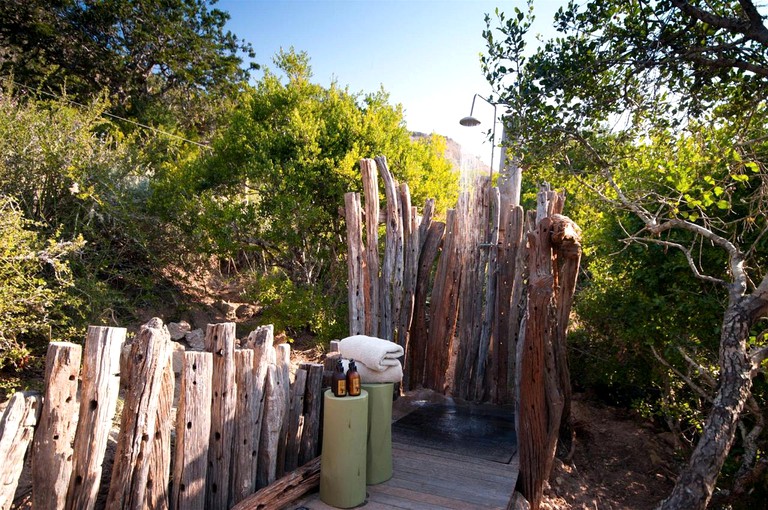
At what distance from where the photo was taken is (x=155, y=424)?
2.34 metres

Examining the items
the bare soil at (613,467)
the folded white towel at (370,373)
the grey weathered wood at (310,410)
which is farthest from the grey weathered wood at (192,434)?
the bare soil at (613,467)

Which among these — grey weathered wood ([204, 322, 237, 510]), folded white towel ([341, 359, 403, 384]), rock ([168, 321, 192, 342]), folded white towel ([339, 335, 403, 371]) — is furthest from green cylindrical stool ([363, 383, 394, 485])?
rock ([168, 321, 192, 342])

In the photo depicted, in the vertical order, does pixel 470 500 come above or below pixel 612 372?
below

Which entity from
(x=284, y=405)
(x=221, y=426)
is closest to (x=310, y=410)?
(x=284, y=405)

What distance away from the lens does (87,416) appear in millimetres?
2143

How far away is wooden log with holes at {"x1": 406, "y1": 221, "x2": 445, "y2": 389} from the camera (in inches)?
205

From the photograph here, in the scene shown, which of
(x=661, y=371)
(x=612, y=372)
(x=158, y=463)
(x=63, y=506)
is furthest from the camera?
(x=612, y=372)

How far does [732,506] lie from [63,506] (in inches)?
162

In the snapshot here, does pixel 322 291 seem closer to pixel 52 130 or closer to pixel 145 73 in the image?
pixel 52 130

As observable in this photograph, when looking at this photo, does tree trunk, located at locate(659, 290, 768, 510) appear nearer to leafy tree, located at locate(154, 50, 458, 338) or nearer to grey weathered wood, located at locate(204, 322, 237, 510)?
grey weathered wood, located at locate(204, 322, 237, 510)

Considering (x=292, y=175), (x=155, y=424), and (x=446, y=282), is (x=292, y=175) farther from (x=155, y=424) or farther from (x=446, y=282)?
(x=155, y=424)

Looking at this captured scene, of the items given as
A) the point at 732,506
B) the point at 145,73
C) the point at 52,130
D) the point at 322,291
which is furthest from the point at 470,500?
the point at 145,73

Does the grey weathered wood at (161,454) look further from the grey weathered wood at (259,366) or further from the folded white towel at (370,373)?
the folded white towel at (370,373)

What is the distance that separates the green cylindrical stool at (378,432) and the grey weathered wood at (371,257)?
180 centimetres
